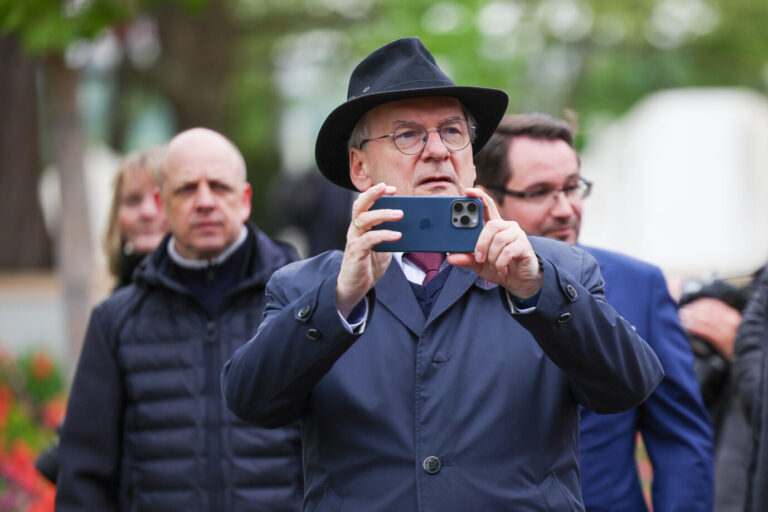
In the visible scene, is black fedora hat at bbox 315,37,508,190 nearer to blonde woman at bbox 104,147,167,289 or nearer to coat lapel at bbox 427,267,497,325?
coat lapel at bbox 427,267,497,325

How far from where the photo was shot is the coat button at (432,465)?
3148 millimetres

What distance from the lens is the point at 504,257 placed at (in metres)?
2.89

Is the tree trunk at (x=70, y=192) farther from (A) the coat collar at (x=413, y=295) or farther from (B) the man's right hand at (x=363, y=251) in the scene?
(B) the man's right hand at (x=363, y=251)

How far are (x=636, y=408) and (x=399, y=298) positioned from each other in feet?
4.72

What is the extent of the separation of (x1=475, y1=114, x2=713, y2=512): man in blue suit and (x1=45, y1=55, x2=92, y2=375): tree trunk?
139 inches

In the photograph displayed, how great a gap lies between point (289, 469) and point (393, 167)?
1438 mm

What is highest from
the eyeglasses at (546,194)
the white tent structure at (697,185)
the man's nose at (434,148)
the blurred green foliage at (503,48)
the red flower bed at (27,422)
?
the blurred green foliage at (503,48)

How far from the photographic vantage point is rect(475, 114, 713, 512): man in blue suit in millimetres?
4246

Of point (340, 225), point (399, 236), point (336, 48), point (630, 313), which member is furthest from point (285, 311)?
point (336, 48)

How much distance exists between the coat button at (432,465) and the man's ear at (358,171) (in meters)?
0.87

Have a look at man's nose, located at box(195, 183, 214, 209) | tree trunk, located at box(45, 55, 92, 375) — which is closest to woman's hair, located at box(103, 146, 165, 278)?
man's nose, located at box(195, 183, 214, 209)

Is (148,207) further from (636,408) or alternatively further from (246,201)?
(636,408)

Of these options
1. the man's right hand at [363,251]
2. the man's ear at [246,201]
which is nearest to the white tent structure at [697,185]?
the man's ear at [246,201]

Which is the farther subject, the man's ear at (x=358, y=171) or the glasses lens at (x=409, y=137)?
the man's ear at (x=358, y=171)
